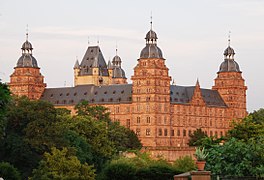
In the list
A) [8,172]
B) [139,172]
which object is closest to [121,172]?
[139,172]

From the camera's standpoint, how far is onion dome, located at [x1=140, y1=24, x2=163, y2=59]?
180625 millimetres

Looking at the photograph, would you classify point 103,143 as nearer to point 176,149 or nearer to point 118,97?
point 176,149

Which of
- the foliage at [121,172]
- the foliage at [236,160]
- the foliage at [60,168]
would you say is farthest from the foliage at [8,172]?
the foliage at [236,160]

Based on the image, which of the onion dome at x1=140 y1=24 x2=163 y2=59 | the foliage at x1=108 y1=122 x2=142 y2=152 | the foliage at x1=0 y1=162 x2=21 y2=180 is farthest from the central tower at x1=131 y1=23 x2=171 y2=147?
the foliage at x1=0 y1=162 x2=21 y2=180

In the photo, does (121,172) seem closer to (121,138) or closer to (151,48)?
(121,138)

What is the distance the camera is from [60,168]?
2825 inches

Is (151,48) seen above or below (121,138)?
above

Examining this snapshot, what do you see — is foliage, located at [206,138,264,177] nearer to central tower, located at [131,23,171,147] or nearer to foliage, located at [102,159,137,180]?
foliage, located at [102,159,137,180]

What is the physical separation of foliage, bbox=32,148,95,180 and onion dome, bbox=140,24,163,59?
10843 centimetres

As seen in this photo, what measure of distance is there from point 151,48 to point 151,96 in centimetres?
919

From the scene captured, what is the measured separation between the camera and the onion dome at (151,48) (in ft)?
593

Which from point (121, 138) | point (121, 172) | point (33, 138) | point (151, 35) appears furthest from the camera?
point (151, 35)

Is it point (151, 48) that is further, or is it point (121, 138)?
point (151, 48)

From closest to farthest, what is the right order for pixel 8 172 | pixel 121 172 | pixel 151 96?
pixel 121 172 < pixel 8 172 < pixel 151 96
